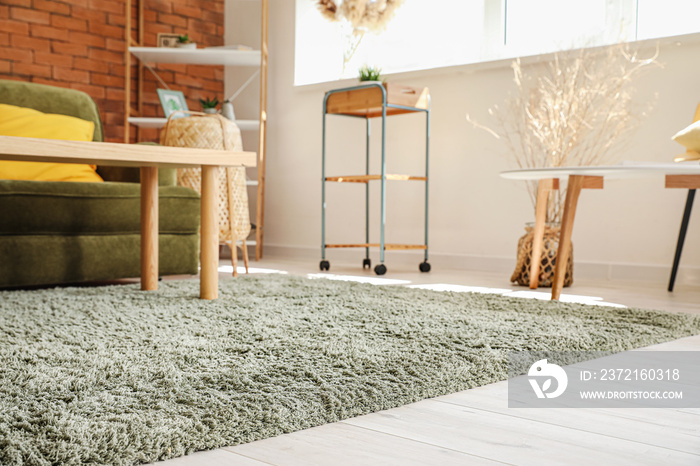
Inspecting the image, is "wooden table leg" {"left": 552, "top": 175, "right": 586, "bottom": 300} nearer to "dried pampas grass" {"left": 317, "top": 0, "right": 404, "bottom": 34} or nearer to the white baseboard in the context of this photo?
the white baseboard

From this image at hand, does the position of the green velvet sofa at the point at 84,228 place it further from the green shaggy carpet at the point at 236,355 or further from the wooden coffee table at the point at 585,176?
the wooden coffee table at the point at 585,176

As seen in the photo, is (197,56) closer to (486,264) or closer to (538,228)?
(486,264)

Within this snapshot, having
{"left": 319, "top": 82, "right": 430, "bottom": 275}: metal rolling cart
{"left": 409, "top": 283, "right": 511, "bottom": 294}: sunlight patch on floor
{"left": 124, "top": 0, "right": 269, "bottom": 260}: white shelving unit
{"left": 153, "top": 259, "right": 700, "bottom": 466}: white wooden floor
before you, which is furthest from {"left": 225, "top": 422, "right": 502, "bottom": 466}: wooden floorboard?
{"left": 124, "top": 0, "right": 269, "bottom": 260}: white shelving unit

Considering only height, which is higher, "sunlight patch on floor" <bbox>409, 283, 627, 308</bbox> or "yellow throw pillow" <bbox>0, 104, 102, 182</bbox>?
"yellow throw pillow" <bbox>0, 104, 102, 182</bbox>

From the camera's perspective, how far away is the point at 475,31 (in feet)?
12.8

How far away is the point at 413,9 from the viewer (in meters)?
4.20

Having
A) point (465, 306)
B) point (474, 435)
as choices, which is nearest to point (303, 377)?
point (474, 435)

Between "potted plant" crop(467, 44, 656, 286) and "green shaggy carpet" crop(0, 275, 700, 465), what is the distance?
89 centimetres

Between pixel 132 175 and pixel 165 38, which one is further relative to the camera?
pixel 165 38

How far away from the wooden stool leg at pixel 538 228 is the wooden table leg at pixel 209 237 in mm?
1203

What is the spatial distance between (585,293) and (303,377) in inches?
70.0

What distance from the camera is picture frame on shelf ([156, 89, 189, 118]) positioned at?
4.34 metres

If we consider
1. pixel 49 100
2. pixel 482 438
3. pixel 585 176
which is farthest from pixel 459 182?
pixel 482 438

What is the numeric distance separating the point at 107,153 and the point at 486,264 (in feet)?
7.37
